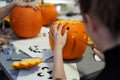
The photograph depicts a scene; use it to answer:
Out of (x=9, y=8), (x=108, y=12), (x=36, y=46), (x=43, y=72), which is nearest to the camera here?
(x=108, y=12)

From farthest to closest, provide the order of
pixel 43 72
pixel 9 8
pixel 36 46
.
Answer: pixel 9 8
pixel 36 46
pixel 43 72

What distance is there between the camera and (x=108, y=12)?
0.49 m

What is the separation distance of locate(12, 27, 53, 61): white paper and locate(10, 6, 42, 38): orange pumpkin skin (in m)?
0.04

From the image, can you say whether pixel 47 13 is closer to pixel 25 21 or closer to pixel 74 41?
pixel 25 21

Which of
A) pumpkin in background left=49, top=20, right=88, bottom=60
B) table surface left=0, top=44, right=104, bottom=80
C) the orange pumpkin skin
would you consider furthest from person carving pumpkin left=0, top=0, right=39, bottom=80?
pumpkin in background left=49, top=20, right=88, bottom=60

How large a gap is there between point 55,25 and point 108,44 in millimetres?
467

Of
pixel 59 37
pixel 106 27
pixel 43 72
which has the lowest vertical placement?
pixel 43 72

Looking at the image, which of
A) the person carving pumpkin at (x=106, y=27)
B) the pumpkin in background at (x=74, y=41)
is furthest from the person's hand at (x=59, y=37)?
the person carving pumpkin at (x=106, y=27)

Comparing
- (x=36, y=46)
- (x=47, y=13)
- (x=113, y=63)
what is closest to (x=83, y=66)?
(x=36, y=46)

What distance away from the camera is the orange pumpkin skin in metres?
1.15

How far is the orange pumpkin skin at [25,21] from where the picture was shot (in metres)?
1.15

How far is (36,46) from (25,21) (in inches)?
6.1

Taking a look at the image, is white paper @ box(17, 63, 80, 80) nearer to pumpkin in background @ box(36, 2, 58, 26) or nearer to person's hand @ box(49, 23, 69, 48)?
person's hand @ box(49, 23, 69, 48)

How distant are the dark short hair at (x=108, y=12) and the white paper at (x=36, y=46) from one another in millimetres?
505
